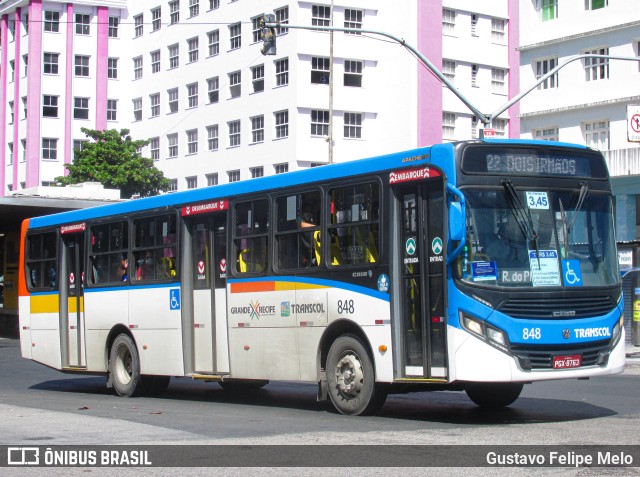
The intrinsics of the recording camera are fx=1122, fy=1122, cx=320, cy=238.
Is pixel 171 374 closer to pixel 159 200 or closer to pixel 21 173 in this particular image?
pixel 159 200

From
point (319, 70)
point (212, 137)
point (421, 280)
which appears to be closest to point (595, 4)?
point (319, 70)

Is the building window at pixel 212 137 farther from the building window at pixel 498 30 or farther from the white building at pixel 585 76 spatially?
the white building at pixel 585 76

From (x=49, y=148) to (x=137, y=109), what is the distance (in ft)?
23.0

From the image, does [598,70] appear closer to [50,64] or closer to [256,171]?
[256,171]

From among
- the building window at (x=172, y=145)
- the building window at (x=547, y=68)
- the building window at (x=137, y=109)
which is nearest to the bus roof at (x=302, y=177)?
the building window at (x=547, y=68)

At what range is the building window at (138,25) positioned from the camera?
76.7 m

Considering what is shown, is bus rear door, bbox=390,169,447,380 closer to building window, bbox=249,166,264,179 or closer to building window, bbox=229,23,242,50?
building window, bbox=249,166,264,179

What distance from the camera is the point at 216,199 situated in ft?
53.4

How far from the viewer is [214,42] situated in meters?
67.6

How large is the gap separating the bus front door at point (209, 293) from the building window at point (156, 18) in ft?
195

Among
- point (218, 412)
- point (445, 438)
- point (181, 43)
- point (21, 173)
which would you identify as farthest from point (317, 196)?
point (21, 173)

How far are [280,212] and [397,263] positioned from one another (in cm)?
251

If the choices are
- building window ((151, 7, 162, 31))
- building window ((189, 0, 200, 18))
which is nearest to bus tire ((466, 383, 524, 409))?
building window ((189, 0, 200, 18))

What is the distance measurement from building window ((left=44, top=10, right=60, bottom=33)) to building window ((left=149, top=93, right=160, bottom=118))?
404 inches
